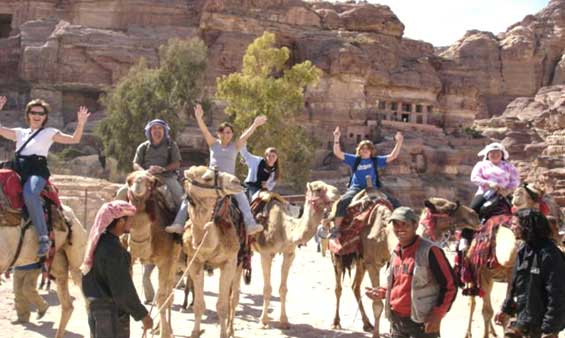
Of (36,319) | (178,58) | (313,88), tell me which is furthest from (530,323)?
(313,88)

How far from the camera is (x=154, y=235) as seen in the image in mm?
8773

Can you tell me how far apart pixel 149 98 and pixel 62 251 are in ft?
108

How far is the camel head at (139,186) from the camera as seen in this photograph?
26.6ft

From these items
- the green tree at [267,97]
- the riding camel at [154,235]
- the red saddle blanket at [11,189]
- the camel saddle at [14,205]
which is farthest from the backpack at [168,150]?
the green tree at [267,97]

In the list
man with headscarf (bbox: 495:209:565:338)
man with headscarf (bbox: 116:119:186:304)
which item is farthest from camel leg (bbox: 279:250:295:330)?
man with headscarf (bbox: 495:209:565:338)

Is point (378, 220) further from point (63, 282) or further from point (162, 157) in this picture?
point (63, 282)

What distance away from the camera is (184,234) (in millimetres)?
8797

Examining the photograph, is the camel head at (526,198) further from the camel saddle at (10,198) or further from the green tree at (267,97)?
the green tree at (267,97)

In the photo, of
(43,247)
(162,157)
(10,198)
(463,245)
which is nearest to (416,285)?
(463,245)

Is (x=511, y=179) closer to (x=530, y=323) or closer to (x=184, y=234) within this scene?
(x=530, y=323)

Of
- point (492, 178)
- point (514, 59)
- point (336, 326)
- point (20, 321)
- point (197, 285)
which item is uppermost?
point (514, 59)

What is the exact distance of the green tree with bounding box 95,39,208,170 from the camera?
40.2 m

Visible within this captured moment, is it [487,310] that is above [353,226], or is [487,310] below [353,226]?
below

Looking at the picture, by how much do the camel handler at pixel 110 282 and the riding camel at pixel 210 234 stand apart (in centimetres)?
228
